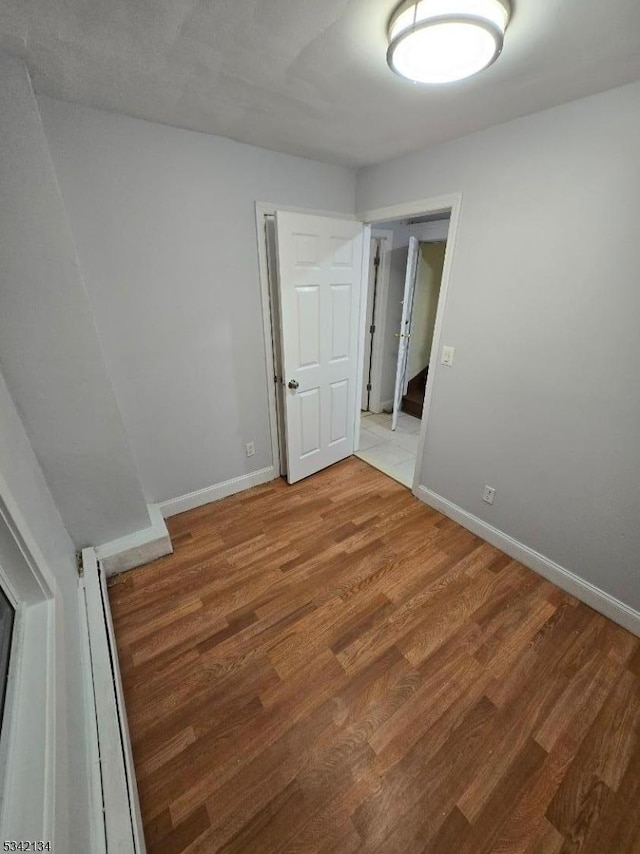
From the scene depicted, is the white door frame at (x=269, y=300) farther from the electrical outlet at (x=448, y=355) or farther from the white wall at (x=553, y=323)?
the electrical outlet at (x=448, y=355)

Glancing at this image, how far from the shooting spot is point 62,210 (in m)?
1.27

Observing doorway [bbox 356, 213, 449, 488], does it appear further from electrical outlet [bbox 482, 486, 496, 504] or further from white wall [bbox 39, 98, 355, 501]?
white wall [bbox 39, 98, 355, 501]

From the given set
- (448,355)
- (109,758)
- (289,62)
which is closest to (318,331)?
(448,355)

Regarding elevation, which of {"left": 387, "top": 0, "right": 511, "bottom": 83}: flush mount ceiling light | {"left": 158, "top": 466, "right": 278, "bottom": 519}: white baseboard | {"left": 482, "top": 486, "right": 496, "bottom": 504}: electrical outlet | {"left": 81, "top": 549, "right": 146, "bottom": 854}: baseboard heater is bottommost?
{"left": 158, "top": 466, "right": 278, "bottom": 519}: white baseboard

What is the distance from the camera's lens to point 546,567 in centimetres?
180

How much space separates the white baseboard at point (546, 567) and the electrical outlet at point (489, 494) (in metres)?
0.16

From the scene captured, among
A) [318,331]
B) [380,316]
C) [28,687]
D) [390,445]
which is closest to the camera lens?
[28,687]

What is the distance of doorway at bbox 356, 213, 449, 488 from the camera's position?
3035mm

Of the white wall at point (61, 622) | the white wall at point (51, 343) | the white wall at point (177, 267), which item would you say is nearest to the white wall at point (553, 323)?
the white wall at point (177, 267)

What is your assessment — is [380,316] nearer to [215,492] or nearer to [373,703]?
[215,492]

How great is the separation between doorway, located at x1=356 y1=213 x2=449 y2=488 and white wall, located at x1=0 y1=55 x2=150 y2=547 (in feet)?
6.91

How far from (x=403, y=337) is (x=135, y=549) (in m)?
2.85

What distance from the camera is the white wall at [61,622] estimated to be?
2.31 feet

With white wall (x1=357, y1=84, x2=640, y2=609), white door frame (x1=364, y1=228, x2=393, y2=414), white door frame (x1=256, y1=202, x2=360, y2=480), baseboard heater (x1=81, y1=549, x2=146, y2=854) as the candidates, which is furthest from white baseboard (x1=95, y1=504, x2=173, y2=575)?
white door frame (x1=364, y1=228, x2=393, y2=414)
